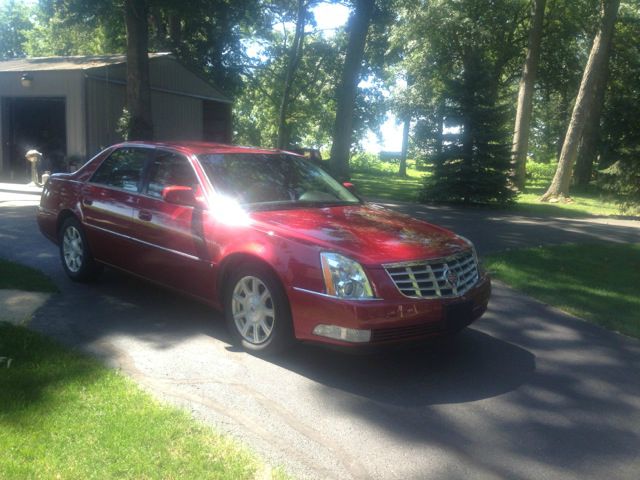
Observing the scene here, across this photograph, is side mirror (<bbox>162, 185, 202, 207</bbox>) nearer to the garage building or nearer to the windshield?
the windshield

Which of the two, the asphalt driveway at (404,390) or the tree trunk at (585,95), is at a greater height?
the tree trunk at (585,95)

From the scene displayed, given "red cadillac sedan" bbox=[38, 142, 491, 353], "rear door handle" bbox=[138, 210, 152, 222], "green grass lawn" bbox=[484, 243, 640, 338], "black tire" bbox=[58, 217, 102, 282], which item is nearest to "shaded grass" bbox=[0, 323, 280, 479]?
"red cadillac sedan" bbox=[38, 142, 491, 353]

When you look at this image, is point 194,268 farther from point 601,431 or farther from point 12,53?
point 12,53

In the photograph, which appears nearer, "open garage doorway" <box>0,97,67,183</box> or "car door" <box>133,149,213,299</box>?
"car door" <box>133,149,213,299</box>

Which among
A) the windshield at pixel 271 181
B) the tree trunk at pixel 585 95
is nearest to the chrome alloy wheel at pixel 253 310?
the windshield at pixel 271 181

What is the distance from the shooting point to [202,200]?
5.46 meters

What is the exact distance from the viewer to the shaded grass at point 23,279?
6652 millimetres

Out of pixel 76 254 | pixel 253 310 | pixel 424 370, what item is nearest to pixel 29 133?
pixel 76 254

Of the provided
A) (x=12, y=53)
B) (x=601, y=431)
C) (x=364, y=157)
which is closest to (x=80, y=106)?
(x=601, y=431)

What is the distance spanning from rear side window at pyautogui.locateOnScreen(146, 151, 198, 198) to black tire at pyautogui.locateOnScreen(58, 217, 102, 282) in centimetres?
128

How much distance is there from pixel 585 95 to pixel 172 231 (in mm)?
17950

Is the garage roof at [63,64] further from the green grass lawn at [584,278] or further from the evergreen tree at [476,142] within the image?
the green grass lawn at [584,278]

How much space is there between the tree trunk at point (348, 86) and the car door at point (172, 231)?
582 inches

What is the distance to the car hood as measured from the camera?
459cm
